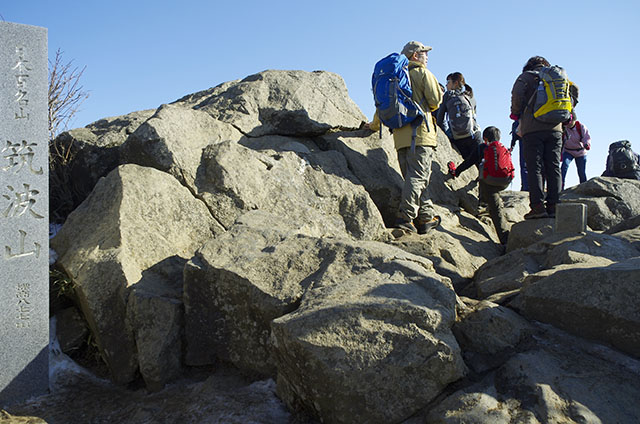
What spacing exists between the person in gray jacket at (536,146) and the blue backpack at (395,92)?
173 centimetres

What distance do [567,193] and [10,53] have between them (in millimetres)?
10155

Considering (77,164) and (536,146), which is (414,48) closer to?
(536,146)

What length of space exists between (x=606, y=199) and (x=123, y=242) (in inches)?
364

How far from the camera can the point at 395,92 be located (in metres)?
8.27

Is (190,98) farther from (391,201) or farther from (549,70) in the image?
(549,70)

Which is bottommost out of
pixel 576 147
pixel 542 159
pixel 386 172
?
pixel 386 172

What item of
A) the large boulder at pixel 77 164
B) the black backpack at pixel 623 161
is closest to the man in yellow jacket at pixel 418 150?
the large boulder at pixel 77 164

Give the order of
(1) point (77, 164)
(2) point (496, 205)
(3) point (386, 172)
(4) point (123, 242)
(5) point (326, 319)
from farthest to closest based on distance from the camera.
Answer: (2) point (496, 205), (3) point (386, 172), (1) point (77, 164), (4) point (123, 242), (5) point (326, 319)

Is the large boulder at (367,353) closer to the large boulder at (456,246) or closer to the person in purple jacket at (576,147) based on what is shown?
the large boulder at (456,246)

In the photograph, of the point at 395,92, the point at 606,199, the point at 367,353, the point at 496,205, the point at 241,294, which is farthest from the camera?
the point at 606,199

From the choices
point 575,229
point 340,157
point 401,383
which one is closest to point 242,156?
point 340,157

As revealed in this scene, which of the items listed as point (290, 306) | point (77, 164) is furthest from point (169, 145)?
point (290, 306)

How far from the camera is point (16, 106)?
5258 millimetres

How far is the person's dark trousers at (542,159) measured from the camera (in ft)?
27.1
